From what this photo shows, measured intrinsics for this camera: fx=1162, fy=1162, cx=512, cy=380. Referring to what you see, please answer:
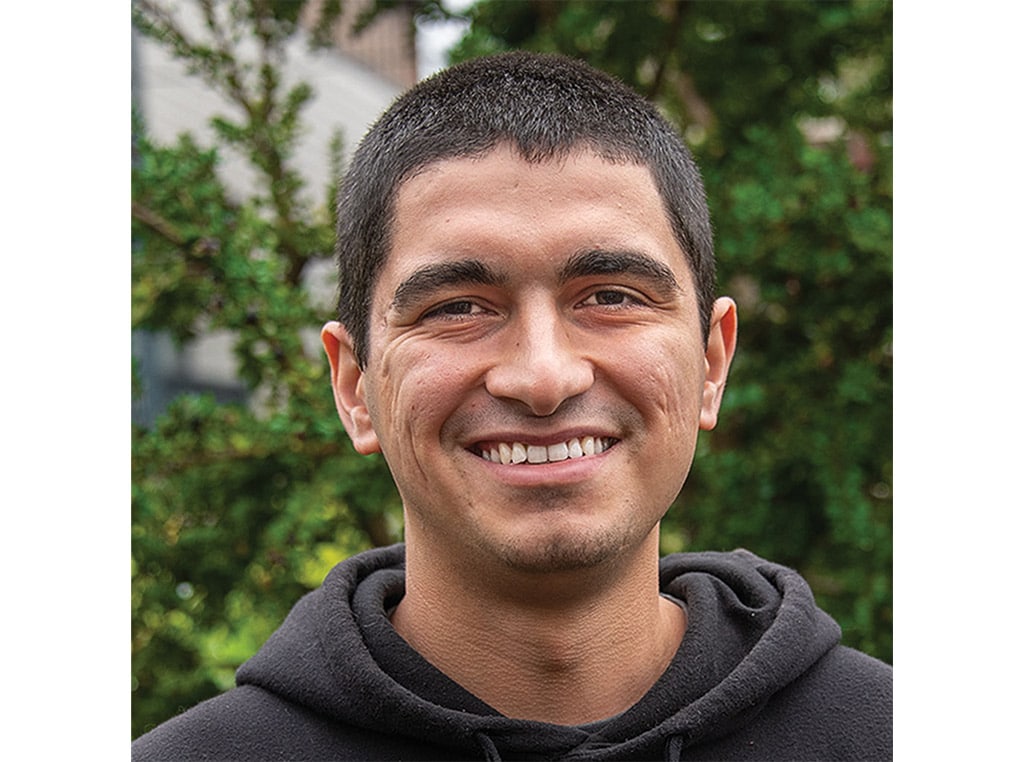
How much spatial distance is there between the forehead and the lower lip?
0.88 feet

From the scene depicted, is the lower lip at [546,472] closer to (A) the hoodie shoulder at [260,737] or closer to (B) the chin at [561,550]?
(B) the chin at [561,550]

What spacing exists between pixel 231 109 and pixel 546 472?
15.8 ft

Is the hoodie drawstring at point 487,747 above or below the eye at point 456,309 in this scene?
below

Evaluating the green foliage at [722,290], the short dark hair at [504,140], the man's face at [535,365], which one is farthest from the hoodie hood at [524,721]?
the green foliage at [722,290]

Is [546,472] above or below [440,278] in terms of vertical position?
below

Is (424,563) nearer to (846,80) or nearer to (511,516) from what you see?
(511,516)

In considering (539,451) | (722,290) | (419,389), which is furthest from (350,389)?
(722,290)

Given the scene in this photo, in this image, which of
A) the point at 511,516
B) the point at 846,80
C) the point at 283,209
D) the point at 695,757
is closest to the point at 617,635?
the point at 695,757

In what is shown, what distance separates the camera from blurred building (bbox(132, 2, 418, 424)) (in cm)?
512

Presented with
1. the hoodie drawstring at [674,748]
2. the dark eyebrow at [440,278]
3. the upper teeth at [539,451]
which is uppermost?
the dark eyebrow at [440,278]

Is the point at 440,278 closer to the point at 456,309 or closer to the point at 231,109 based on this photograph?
the point at 456,309

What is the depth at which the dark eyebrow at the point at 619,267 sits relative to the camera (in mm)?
1505

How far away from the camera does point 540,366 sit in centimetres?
144

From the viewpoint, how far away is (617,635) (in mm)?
1673
